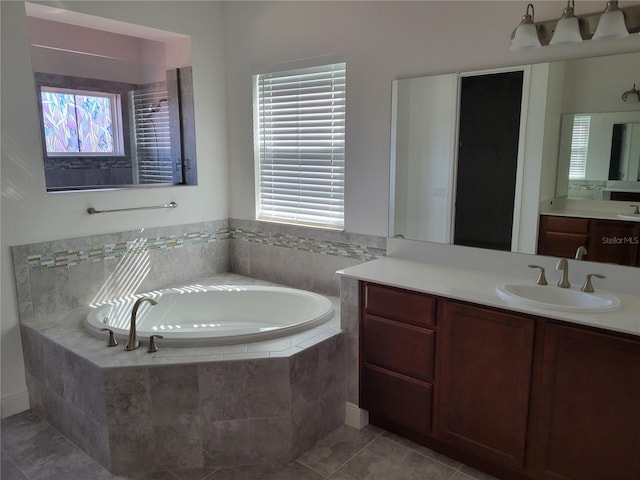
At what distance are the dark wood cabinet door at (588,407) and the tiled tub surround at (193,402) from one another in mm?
1111

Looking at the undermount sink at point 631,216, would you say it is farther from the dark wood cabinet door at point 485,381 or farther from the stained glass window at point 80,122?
the stained glass window at point 80,122

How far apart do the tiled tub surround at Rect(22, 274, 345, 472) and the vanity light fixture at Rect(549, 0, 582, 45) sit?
1.86 meters

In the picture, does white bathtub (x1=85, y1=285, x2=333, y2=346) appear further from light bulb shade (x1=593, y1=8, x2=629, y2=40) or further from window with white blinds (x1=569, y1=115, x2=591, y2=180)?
light bulb shade (x1=593, y1=8, x2=629, y2=40)

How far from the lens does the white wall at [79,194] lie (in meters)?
2.76

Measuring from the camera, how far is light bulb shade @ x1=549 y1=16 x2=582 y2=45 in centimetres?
216

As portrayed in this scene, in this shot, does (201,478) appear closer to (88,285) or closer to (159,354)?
(159,354)

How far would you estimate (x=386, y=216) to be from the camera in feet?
10.1

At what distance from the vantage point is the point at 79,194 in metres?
3.09

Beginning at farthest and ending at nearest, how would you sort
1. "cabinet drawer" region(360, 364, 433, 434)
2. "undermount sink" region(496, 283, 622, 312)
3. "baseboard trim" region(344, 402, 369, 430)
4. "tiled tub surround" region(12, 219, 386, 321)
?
1. "tiled tub surround" region(12, 219, 386, 321)
2. "baseboard trim" region(344, 402, 369, 430)
3. "cabinet drawer" region(360, 364, 433, 434)
4. "undermount sink" region(496, 283, 622, 312)

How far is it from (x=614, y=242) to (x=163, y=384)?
2.22 meters

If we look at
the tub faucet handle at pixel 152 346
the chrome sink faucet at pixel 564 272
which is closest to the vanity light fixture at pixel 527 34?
the chrome sink faucet at pixel 564 272

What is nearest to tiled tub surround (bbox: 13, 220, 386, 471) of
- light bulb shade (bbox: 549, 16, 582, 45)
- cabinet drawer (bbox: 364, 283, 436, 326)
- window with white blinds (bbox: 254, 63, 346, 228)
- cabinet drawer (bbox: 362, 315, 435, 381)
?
cabinet drawer (bbox: 362, 315, 435, 381)

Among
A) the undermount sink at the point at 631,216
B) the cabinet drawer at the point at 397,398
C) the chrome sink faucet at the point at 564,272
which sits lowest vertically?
the cabinet drawer at the point at 397,398

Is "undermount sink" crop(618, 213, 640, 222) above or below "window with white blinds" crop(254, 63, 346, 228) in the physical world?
below
